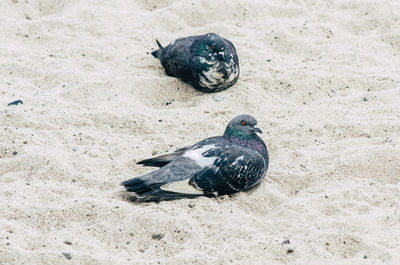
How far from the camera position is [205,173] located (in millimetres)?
4258

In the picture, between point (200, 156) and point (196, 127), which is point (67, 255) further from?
point (196, 127)

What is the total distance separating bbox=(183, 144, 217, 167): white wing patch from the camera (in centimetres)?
434

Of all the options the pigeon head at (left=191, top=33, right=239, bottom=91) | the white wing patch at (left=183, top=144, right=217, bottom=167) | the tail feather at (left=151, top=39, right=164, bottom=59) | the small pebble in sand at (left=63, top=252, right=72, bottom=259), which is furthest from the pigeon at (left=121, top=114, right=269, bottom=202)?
the tail feather at (left=151, top=39, right=164, bottom=59)

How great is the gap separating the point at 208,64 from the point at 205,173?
6.55 ft

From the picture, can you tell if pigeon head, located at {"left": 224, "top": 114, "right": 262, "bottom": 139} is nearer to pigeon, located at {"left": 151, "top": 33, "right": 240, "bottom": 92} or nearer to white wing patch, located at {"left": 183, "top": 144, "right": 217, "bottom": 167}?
white wing patch, located at {"left": 183, "top": 144, "right": 217, "bottom": 167}

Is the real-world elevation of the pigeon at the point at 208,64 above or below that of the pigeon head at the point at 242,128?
below

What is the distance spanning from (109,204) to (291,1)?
14.8 feet

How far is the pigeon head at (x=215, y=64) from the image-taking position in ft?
19.5

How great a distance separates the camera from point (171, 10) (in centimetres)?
734

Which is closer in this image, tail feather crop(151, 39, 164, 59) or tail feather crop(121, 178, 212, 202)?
tail feather crop(121, 178, 212, 202)

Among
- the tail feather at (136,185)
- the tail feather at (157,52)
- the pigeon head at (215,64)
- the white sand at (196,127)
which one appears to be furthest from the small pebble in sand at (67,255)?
the tail feather at (157,52)

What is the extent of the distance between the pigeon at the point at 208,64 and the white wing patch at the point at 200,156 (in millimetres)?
1612

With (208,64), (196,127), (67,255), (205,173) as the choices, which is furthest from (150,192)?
(208,64)

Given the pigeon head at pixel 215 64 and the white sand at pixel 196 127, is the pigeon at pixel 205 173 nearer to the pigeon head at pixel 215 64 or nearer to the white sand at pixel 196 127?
the white sand at pixel 196 127
